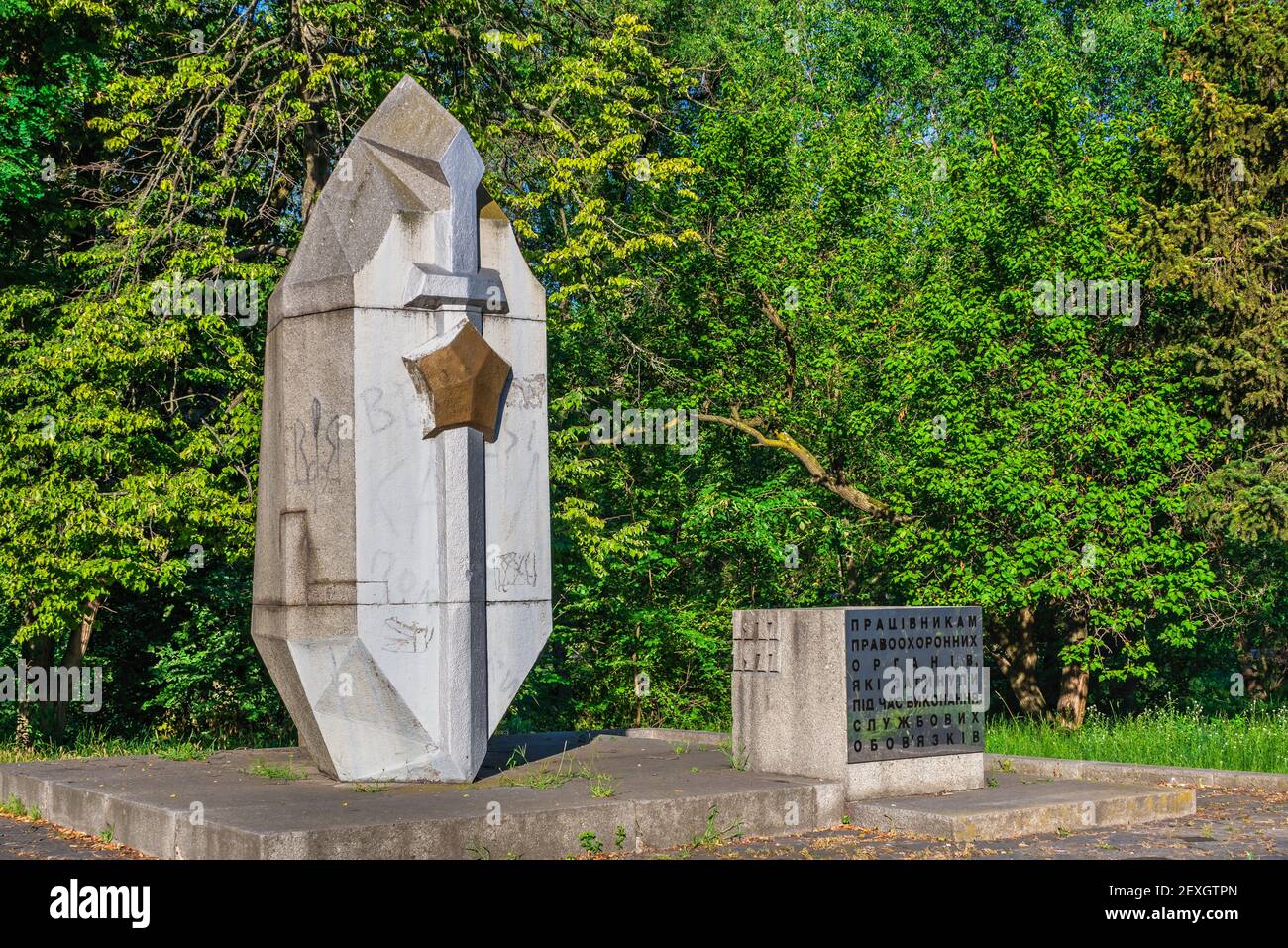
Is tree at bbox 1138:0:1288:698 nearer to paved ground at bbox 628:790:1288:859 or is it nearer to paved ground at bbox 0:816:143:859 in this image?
paved ground at bbox 628:790:1288:859

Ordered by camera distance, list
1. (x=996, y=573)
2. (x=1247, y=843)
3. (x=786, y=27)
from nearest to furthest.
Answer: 1. (x=1247, y=843)
2. (x=996, y=573)
3. (x=786, y=27)

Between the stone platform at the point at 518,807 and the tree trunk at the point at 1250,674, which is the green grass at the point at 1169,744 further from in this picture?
the tree trunk at the point at 1250,674

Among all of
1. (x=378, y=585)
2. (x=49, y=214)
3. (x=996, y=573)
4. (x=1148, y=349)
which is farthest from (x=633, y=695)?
(x=378, y=585)

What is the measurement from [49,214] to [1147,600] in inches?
611

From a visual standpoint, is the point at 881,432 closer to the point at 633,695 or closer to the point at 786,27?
the point at 633,695

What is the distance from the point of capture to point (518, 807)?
355 inches

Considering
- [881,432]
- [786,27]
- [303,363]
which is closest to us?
[303,363]

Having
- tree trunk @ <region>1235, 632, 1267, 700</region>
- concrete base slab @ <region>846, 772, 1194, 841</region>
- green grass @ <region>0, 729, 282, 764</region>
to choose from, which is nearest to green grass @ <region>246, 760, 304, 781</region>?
green grass @ <region>0, 729, 282, 764</region>

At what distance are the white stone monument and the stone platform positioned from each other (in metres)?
0.61

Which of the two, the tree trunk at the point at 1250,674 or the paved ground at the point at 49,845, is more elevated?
the paved ground at the point at 49,845

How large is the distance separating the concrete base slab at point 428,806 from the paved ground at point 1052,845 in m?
0.22

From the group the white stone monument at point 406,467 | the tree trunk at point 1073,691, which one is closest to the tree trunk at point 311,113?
the white stone monument at point 406,467

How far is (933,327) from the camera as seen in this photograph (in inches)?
786

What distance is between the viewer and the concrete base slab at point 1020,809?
31.6 ft
